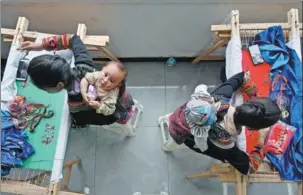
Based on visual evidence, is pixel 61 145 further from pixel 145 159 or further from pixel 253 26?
pixel 253 26

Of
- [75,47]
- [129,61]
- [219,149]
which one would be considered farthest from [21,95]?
[219,149]

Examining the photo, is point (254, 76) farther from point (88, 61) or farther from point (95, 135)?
point (95, 135)

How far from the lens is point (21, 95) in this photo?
5.00 feet

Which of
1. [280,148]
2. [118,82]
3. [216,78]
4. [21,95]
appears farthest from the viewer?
[216,78]

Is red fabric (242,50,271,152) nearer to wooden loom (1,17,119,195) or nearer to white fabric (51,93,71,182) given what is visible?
wooden loom (1,17,119,195)

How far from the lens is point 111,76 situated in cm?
123

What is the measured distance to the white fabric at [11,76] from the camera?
148 centimetres

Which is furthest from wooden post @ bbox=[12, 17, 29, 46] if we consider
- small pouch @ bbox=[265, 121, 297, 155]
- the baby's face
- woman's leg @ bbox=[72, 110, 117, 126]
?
small pouch @ bbox=[265, 121, 297, 155]

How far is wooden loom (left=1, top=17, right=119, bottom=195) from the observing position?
51.4 inches

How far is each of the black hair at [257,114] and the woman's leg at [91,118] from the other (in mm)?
535

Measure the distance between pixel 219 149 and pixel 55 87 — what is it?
62 cm

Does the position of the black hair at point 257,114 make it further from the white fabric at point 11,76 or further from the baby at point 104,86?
the white fabric at point 11,76

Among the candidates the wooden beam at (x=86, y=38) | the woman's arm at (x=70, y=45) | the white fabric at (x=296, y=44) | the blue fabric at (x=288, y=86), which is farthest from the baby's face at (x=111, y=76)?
the white fabric at (x=296, y=44)

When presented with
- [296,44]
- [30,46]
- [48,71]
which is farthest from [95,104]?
[296,44]
